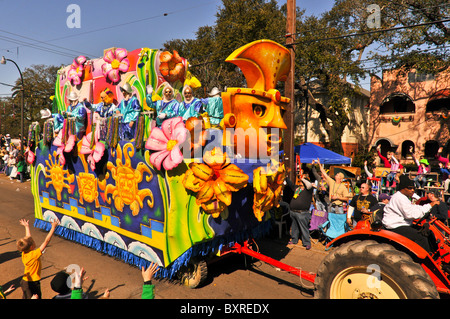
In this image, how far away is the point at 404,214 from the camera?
12.1ft

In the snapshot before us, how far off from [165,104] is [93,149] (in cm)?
179

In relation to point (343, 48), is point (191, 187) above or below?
below

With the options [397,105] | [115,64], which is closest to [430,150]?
[397,105]

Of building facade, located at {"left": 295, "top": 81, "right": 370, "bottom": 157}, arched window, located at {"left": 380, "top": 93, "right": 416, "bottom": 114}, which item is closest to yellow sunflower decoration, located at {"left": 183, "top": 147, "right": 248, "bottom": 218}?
arched window, located at {"left": 380, "top": 93, "right": 416, "bottom": 114}

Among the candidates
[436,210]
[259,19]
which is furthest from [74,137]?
[259,19]

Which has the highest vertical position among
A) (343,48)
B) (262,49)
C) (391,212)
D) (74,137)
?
(343,48)

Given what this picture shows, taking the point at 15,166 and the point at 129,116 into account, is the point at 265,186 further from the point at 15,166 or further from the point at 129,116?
the point at 15,166

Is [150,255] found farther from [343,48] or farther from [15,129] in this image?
[15,129]

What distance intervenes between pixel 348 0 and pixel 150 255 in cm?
Answer: 2133

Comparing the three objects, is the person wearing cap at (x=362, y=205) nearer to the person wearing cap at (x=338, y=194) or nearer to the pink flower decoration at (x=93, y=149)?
the person wearing cap at (x=338, y=194)

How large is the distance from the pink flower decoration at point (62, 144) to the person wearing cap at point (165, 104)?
6.81 ft

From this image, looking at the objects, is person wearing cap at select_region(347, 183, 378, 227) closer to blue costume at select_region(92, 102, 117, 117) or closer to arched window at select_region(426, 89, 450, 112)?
blue costume at select_region(92, 102, 117, 117)

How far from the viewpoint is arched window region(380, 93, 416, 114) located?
834 inches

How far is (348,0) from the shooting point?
2017cm
